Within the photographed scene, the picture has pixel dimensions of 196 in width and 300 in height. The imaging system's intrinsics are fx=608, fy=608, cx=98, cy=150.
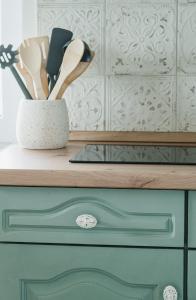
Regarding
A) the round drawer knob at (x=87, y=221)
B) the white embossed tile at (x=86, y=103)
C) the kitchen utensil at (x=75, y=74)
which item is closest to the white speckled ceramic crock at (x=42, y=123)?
the kitchen utensil at (x=75, y=74)

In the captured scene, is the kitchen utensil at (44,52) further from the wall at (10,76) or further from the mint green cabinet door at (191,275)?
the mint green cabinet door at (191,275)

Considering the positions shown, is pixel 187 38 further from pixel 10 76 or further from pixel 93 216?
pixel 93 216

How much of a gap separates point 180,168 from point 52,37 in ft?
2.08

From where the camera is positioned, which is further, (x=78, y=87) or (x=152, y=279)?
(x=78, y=87)

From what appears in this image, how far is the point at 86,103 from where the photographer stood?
210 cm

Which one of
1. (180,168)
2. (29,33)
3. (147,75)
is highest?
(29,33)

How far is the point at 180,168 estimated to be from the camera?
1591mm

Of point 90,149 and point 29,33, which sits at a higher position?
point 29,33

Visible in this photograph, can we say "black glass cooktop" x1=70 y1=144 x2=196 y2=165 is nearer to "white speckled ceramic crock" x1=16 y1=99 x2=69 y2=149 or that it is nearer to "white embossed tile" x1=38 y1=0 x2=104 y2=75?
"white speckled ceramic crock" x1=16 y1=99 x2=69 y2=149

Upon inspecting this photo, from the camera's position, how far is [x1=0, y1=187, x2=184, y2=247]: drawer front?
1.56m

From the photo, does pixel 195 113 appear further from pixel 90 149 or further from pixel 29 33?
pixel 29 33

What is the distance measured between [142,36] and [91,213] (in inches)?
29.4

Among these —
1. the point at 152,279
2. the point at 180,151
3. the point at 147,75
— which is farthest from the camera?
the point at 147,75

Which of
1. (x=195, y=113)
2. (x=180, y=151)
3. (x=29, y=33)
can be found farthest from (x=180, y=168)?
(x=29, y=33)
